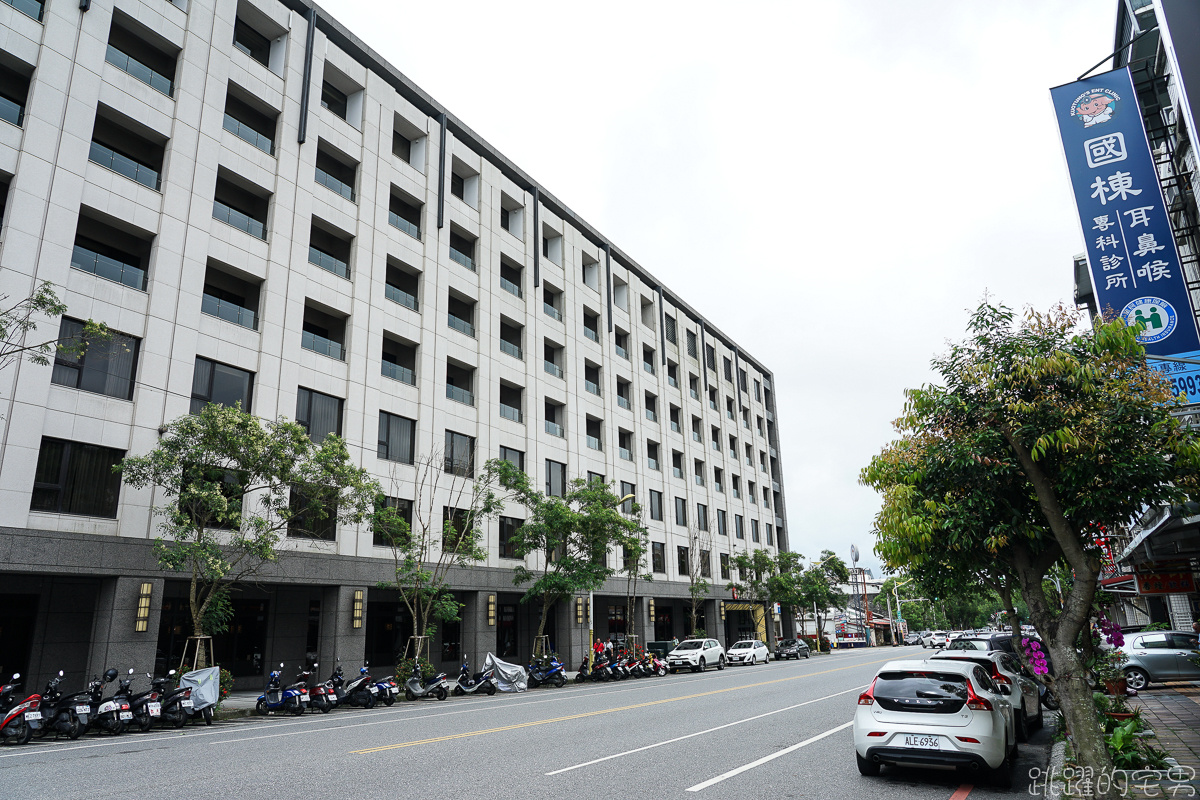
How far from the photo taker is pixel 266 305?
81.2 ft

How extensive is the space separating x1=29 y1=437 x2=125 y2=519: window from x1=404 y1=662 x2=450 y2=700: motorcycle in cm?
954

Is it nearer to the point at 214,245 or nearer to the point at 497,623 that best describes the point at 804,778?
the point at 214,245

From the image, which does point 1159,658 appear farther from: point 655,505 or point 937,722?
point 655,505

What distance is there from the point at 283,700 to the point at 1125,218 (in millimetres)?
21580

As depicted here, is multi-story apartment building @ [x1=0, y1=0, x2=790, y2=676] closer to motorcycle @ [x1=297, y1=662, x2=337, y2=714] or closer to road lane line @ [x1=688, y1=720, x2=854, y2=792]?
motorcycle @ [x1=297, y1=662, x2=337, y2=714]

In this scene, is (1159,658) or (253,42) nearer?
(1159,658)

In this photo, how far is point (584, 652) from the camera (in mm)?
36156

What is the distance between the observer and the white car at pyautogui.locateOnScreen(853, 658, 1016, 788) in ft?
29.0

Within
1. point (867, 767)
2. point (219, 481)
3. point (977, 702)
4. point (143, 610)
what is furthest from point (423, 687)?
point (977, 702)

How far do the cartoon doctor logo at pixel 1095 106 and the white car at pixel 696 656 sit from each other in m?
29.2

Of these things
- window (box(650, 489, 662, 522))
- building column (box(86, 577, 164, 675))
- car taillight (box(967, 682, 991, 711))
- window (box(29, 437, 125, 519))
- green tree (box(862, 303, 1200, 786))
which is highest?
window (box(650, 489, 662, 522))

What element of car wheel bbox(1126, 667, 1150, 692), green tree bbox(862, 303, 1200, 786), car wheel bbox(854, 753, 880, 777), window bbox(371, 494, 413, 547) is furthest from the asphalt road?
car wheel bbox(1126, 667, 1150, 692)

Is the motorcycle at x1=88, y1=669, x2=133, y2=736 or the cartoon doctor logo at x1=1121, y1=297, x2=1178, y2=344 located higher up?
the cartoon doctor logo at x1=1121, y1=297, x2=1178, y2=344

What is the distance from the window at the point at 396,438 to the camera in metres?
28.2
